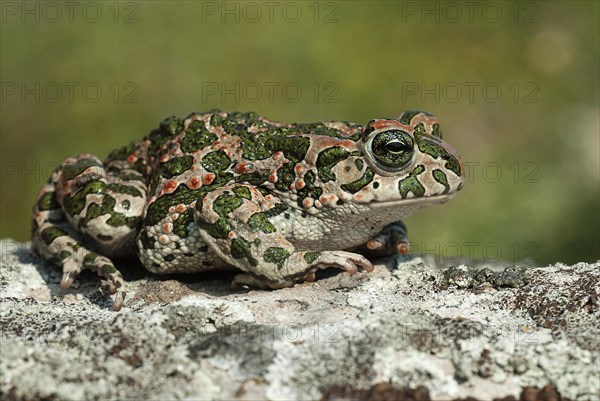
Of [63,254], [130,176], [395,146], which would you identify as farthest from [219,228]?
[63,254]

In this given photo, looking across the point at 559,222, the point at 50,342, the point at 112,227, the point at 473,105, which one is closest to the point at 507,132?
the point at 473,105

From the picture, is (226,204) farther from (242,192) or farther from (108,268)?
(108,268)

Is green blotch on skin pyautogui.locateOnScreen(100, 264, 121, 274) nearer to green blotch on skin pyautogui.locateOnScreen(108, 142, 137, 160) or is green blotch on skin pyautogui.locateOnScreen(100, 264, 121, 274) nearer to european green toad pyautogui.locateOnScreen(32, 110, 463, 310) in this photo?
european green toad pyautogui.locateOnScreen(32, 110, 463, 310)

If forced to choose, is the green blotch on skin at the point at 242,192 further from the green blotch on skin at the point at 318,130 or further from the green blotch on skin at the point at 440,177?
the green blotch on skin at the point at 440,177

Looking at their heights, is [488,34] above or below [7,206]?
above

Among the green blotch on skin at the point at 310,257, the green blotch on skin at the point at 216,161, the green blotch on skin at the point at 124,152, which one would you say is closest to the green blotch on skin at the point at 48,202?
the green blotch on skin at the point at 124,152

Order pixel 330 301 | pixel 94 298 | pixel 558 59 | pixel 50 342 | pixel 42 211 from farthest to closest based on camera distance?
1. pixel 558 59
2. pixel 42 211
3. pixel 94 298
4. pixel 330 301
5. pixel 50 342

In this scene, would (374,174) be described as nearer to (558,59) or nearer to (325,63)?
(325,63)
